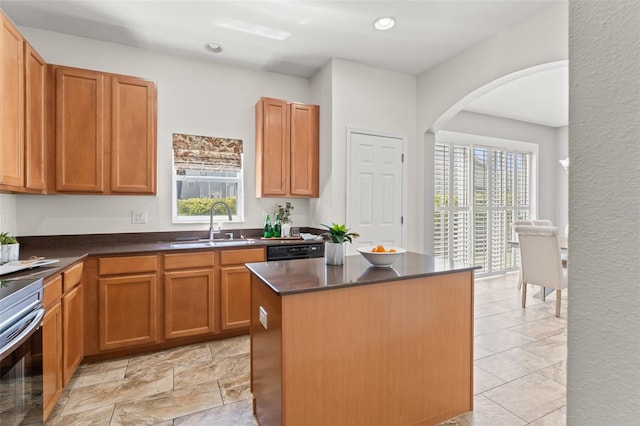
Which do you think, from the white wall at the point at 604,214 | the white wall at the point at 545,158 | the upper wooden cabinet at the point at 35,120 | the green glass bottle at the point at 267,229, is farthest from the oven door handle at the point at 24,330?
the white wall at the point at 545,158

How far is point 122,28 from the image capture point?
3.06 m

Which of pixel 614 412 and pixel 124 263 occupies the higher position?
pixel 614 412

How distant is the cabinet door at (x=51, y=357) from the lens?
6.21 ft

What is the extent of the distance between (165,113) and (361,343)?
10.5 feet

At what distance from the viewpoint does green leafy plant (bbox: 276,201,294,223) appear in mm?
4016

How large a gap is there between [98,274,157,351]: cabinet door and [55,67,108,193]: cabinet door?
35.8 inches

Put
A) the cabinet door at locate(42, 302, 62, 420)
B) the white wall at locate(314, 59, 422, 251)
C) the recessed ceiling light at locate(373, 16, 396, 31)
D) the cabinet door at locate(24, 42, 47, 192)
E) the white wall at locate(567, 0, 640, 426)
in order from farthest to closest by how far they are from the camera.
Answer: the white wall at locate(314, 59, 422, 251), the recessed ceiling light at locate(373, 16, 396, 31), the cabinet door at locate(24, 42, 47, 192), the cabinet door at locate(42, 302, 62, 420), the white wall at locate(567, 0, 640, 426)

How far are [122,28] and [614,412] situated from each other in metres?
4.01

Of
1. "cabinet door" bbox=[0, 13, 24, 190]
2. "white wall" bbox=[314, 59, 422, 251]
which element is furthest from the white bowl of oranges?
"cabinet door" bbox=[0, 13, 24, 190]

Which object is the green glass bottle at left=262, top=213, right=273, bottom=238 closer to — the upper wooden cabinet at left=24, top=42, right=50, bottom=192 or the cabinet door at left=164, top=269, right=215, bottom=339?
the cabinet door at left=164, top=269, right=215, bottom=339

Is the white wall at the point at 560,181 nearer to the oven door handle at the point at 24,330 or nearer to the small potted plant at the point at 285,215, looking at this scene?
the small potted plant at the point at 285,215

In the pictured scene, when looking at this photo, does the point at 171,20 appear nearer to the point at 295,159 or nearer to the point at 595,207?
the point at 295,159

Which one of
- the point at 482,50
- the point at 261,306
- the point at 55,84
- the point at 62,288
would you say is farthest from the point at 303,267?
the point at 482,50

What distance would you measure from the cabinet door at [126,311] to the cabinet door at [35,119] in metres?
1.00
